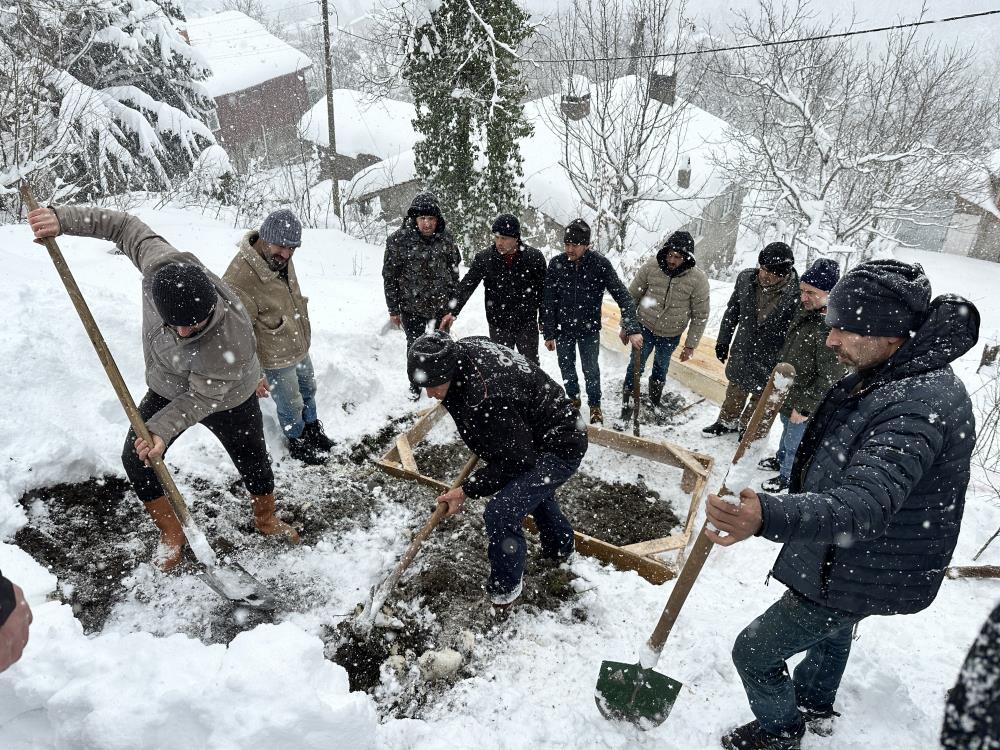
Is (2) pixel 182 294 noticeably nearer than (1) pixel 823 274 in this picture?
Yes

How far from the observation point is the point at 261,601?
3131mm

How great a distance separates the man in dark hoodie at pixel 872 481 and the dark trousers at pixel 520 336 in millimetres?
3126

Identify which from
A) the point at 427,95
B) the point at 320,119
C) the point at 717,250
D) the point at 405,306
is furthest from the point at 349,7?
the point at 405,306

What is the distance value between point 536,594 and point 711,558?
1.27 m

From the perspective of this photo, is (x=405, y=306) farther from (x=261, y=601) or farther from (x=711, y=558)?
(x=711, y=558)

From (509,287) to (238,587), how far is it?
3.07m

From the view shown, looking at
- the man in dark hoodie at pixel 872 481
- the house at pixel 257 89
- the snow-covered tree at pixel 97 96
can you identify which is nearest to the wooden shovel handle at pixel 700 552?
the man in dark hoodie at pixel 872 481

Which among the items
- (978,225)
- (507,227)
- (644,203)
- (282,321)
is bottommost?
(978,225)

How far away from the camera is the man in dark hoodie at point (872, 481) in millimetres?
1608

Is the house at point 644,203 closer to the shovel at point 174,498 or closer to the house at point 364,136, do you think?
the house at point 364,136

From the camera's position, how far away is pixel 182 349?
2.89 m

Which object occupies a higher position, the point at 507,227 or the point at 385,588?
the point at 507,227

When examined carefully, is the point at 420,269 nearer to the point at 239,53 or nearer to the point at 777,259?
the point at 777,259

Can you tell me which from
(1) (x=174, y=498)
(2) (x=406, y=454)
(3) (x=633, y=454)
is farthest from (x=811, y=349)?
(1) (x=174, y=498)
